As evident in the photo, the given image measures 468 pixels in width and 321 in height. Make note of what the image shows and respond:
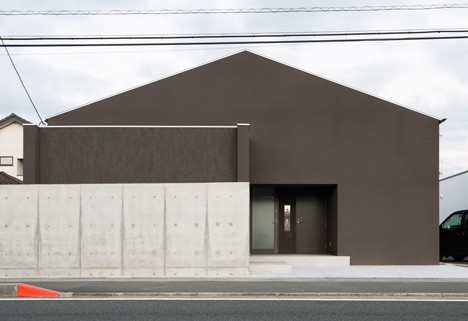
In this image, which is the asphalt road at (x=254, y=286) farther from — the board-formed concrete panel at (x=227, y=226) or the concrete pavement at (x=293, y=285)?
the board-formed concrete panel at (x=227, y=226)

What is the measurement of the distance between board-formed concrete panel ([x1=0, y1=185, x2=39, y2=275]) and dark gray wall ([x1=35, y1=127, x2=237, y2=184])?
1790 mm

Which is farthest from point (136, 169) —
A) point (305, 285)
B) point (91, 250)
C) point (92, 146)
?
point (305, 285)

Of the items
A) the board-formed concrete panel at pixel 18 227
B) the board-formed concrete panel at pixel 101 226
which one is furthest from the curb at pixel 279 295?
the board-formed concrete panel at pixel 18 227

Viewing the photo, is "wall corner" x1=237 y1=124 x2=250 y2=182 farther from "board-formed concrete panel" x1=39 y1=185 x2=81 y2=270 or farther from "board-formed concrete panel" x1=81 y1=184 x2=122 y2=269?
"board-formed concrete panel" x1=39 y1=185 x2=81 y2=270

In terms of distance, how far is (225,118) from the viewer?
16453 millimetres

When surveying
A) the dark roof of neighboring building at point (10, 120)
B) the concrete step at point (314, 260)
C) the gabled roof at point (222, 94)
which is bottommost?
the concrete step at point (314, 260)

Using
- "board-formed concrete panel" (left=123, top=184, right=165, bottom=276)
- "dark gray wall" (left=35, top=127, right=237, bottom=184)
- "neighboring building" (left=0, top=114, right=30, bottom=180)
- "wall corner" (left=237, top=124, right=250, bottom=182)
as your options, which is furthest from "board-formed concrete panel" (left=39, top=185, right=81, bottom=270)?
"neighboring building" (left=0, top=114, right=30, bottom=180)

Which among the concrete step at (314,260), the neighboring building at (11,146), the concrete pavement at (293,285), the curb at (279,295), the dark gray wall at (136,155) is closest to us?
the curb at (279,295)

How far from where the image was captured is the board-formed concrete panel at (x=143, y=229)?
512 inches

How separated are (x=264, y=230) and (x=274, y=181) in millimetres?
1923

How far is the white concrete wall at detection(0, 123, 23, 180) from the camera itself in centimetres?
3616
